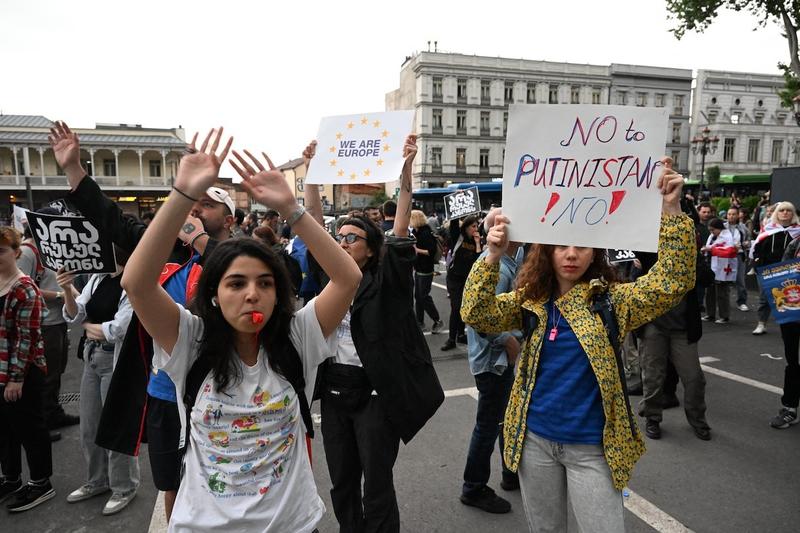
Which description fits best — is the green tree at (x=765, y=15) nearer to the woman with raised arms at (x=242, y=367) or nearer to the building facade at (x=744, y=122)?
the woman with raised arms at (x=242, y=367)

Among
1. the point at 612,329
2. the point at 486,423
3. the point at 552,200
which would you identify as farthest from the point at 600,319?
the point at 486,423

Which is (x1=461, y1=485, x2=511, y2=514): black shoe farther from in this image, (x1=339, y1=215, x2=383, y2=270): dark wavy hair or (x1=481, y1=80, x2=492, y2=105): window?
(x1=481, y1=80, x2=492, y2=105): window

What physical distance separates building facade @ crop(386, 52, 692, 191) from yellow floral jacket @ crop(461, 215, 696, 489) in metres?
49.8

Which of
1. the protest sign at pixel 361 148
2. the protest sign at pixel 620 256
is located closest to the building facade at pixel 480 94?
the protest sign at pixel 620 256

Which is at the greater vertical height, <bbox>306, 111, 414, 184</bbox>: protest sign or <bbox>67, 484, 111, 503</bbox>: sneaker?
<bbox>306, 111, 414, 184</bbox>: protest sign

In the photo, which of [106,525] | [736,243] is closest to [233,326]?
[106,525]

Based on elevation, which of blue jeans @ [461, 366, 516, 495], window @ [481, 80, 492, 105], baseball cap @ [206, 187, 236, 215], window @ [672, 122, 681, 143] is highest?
window @ [481, 80, 492, 105]

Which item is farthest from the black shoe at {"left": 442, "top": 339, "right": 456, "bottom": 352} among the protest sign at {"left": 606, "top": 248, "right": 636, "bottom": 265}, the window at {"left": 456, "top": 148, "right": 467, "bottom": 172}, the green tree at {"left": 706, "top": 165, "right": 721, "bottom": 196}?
the window at {"left": 456, "top": 148, "right": 467, "bottom": 172}

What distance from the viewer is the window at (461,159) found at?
53094mm

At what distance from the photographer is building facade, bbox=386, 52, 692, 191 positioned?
5175 cm

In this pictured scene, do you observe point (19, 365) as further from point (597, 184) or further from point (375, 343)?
point (597, 184)

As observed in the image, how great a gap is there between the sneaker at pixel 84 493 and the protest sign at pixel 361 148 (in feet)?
8.85

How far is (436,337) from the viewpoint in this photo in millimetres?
8148

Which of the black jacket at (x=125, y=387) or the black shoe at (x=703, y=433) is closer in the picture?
the black jacket at (x=125, y=387)
